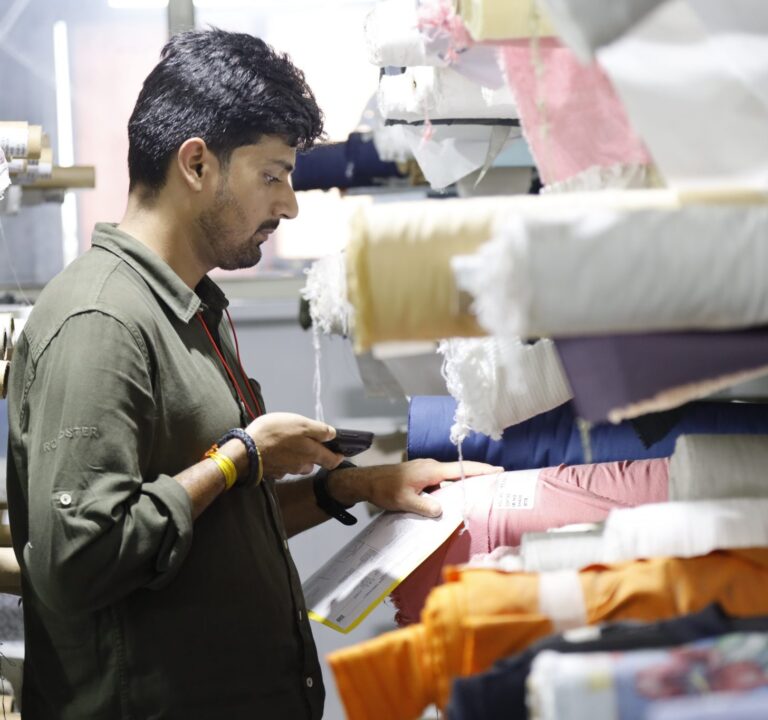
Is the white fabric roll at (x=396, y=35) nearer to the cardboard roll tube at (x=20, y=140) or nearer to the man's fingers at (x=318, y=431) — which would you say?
the man's fingers at (x=318, y=431)

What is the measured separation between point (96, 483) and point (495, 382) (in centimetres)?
43

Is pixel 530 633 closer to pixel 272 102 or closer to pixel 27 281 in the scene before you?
pixel 272 102

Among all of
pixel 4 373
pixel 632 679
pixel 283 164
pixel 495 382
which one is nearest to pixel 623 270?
pixel 632 679

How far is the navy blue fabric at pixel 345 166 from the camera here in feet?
7.43

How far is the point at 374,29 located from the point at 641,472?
580 mm

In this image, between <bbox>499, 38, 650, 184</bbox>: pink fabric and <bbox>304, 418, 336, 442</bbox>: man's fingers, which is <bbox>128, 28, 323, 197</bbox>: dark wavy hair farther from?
<bbox>499, 38, 650, 184</bbox>: pink fabric

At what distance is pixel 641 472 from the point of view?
52.4 inches

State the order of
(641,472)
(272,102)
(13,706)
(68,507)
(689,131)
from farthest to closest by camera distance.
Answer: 1. (13,706)
2. (272,102)
3. (641,472)
4. (68,507)
5. (689,131)

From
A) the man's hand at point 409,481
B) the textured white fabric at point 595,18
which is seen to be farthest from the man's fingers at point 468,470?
the textured white fabric at point 595,18

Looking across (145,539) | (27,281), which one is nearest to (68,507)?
(145,539)

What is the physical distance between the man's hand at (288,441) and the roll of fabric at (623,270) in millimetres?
772

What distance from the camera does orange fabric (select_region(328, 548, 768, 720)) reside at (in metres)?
0.76

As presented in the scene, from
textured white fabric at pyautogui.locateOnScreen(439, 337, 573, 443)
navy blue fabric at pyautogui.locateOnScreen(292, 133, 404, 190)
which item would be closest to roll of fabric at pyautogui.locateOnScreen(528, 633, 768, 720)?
textured white fabric at pyautogui.locateOnScreen(439, 337, 573, 443)

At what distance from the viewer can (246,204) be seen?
1.50 meters
